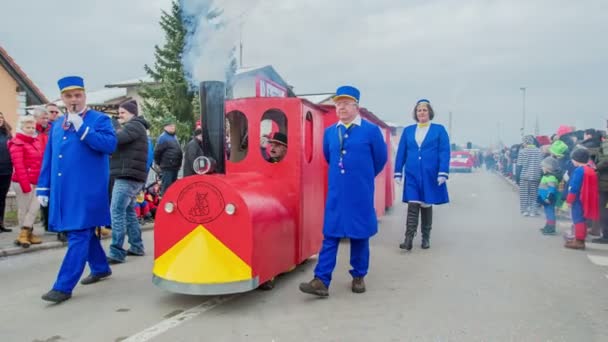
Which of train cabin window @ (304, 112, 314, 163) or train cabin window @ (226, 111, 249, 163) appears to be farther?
train cabin window @ (226, 111, 249, 163)

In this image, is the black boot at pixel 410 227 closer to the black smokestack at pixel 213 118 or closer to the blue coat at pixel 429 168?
the blue coat at pixel 429 168

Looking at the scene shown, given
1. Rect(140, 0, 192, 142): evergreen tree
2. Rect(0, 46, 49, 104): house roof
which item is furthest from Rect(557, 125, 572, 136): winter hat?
Rect(0, 46, 49, 104): house roof

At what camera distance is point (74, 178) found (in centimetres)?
504

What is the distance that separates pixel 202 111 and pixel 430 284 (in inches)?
113

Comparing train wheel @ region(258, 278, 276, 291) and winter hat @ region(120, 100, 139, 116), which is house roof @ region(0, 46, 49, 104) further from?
train wheel @ region(258, 278, 276, 291)

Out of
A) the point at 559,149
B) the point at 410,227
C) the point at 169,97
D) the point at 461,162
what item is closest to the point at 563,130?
the point at 559,149

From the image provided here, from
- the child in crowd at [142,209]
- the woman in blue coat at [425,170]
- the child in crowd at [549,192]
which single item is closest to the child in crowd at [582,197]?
the child in crowd at [549,192]

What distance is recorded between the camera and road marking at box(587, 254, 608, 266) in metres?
6.66

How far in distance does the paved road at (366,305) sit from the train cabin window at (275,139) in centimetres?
132

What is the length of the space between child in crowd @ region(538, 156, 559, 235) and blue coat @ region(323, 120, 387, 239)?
202 inches

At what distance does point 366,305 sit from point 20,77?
75.0 feet

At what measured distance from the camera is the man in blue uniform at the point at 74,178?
4949 millimetres

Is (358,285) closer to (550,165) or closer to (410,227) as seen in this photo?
(410,227)

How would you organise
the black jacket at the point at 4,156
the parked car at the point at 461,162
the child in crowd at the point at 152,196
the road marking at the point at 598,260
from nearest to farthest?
the road marking at the point at 598,260
the black jacket at the point at 4,156
the child in crowd at the point at 152,196
the parked car at the point at 461,162
